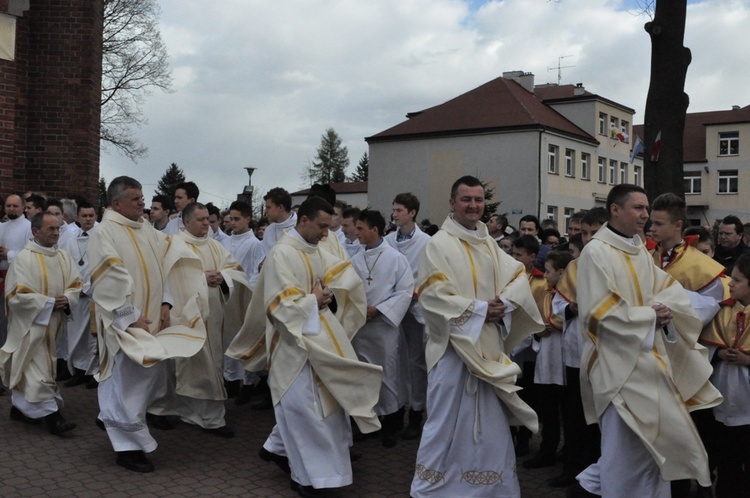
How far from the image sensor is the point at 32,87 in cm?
1320

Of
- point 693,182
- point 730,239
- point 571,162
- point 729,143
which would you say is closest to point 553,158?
point 571,162

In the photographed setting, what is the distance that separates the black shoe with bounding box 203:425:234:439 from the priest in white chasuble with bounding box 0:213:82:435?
4.20 feet

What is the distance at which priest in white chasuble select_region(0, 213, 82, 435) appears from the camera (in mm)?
7371

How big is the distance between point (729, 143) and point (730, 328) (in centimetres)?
5322

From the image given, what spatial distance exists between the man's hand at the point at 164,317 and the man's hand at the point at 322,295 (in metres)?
1.47

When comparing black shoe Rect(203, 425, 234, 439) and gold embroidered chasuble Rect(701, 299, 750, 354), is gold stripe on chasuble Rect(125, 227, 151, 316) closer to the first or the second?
black shoe Rect(203, 425, 234, 439)

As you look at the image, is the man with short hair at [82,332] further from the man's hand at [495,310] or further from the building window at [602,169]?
the building window at [602,169]

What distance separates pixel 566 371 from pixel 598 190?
41702 millimetres

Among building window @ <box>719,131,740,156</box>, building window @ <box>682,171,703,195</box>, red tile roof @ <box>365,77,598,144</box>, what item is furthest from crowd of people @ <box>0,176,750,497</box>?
building window @ <box>682,171,703,195</box>

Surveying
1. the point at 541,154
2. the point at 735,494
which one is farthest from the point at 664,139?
the point at 541,154

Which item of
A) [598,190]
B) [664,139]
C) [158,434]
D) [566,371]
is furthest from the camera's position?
[598,190]

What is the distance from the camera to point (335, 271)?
21.2 ft

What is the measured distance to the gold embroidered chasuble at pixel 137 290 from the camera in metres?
6.34

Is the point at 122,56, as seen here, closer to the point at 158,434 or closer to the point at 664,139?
the point at 664,139
